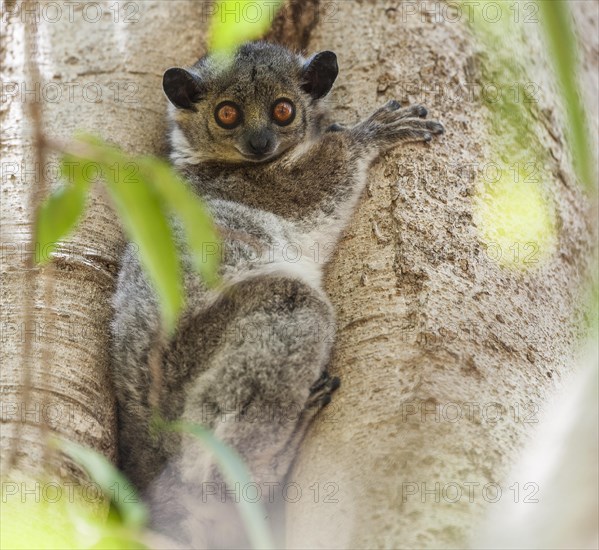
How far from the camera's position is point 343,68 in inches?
164

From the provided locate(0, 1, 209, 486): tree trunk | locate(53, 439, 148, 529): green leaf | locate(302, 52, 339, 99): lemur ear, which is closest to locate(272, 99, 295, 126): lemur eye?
locate(302, 52, 339, 99): lemur ear

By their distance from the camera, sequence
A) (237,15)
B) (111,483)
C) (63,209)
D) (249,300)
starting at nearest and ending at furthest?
(63,209)
(111,483)
(237,15)
(249,300)

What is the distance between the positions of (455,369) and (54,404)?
151cm

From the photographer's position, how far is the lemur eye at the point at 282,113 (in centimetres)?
428

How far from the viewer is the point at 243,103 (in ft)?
14.0

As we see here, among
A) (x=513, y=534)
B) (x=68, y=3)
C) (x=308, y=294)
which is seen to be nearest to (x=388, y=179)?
(x=308, y=294)

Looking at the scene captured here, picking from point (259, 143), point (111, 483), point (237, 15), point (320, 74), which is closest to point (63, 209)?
point (111, 483)

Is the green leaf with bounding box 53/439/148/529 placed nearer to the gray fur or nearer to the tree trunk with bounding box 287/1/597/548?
the gray fur

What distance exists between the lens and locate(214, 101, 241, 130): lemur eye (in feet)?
14.0

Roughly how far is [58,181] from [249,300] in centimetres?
108

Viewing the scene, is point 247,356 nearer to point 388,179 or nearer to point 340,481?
point 340,481

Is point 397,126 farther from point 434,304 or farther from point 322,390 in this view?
point 322,390

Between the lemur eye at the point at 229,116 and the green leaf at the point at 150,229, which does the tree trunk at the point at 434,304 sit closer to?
the lemur eye at the point at 229,116

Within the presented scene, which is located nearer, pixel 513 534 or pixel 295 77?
pixel 513 534
